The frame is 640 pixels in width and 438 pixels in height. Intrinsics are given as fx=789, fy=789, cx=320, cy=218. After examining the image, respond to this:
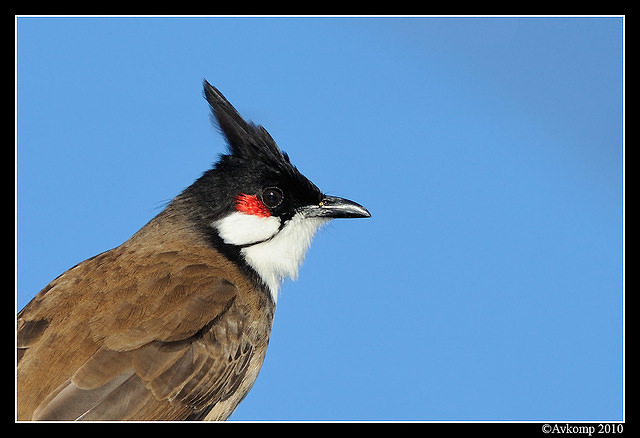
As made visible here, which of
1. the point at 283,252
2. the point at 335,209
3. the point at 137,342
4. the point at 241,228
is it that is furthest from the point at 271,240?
the point at 137,342

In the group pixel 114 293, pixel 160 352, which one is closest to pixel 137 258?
pixel 114 293

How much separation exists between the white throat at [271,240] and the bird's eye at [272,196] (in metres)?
0.09

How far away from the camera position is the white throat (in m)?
5.00

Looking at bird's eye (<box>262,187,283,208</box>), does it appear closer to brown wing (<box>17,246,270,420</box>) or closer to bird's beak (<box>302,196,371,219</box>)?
bird's beak (<box>302,196,371,219</box>)

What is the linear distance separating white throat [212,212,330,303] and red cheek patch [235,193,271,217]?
1.2 inches

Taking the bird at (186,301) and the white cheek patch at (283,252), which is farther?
the white cheek patch at (283,252)

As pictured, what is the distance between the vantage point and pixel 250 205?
4992 mm

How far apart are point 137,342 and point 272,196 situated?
138 cm

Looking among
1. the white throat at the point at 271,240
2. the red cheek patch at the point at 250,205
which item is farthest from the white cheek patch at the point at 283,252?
the red cheek patch at the point at 250,205

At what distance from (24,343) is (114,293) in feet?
1.72

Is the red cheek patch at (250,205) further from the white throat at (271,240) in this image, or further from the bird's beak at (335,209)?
the bird's beak at (335,209)

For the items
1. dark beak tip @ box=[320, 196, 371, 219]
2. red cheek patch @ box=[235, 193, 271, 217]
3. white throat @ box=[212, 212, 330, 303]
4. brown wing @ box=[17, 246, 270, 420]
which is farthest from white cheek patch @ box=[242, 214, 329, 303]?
brown wing @ box=[17, 246, 270, 420]

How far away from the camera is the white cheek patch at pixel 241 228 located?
196 inches

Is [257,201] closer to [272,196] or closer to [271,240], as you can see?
[272,196]
